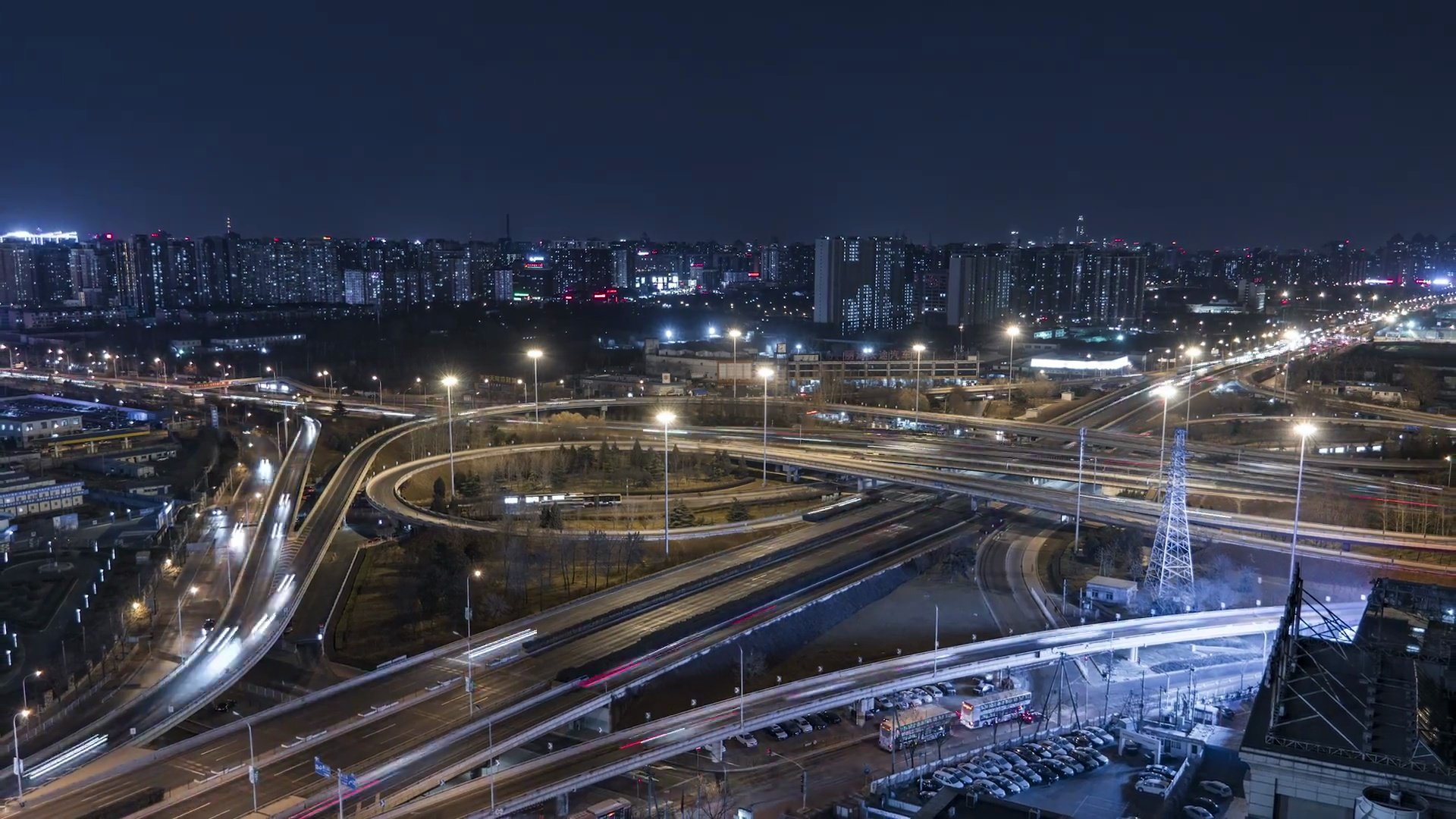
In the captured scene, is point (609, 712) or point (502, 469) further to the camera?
point (502, 469)

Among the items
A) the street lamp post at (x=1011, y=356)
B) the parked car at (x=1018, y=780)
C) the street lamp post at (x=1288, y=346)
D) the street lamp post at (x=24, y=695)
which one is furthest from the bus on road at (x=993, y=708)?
the street lamp post at (x=1288, y=346)

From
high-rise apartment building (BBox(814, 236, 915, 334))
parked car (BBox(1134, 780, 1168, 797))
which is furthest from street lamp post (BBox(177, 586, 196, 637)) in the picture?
high-rise apartment building (BBox(814, 236, 915, 334))

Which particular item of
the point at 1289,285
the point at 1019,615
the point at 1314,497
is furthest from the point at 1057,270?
the point at 1019,615

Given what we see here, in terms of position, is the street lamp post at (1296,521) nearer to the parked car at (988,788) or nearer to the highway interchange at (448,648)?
the highway interchange at (448,648)

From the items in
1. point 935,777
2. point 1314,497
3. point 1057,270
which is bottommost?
point 935,777

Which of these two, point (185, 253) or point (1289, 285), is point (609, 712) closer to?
point (185, 253)

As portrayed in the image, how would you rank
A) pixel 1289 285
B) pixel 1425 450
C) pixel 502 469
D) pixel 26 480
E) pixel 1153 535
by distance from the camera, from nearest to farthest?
pixel 1153 535 → pixel 26 480 → pixel 502 469 → pixel 1425 450 → pixel 1289 285

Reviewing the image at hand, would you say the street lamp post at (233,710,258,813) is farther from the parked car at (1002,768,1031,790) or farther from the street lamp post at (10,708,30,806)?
the parked car at (1002,768,1031,790)
